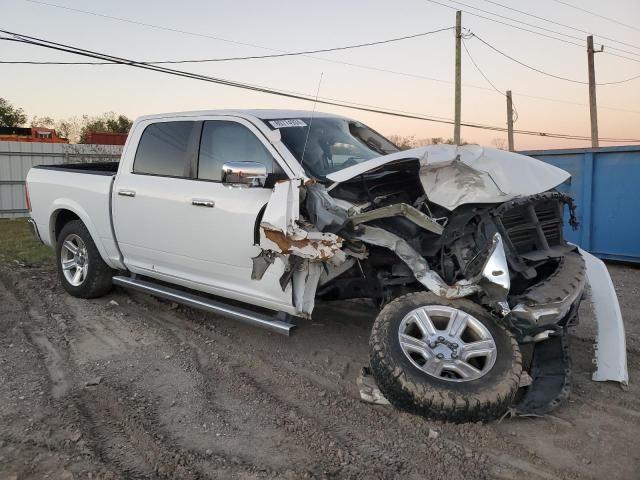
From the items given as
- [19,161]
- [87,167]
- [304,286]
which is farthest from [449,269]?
[19,161]

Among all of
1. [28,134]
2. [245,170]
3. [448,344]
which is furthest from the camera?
[28,134]

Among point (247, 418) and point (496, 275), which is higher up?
point (496, 275)

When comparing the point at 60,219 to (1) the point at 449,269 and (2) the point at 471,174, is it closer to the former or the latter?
(1) the point at 449,269

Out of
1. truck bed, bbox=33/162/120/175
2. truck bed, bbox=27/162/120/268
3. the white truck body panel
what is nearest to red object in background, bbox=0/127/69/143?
truck bed, bbox=33/162/120/175

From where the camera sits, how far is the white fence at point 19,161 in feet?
55.0

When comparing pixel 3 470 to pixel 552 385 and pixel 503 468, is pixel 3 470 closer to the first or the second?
pixel 503 468

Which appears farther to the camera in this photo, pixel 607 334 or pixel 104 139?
pixel 104 139

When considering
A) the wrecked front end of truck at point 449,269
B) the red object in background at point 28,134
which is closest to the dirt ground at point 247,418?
the wrecked front end of truck at point 449,269

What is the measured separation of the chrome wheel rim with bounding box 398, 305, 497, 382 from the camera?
3.35m

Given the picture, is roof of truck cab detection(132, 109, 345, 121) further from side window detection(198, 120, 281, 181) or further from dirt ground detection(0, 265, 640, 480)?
dirt ground detection(0, 265, 640, 480)

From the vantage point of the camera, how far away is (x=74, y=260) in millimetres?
6172

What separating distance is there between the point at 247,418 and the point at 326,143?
2293 mm

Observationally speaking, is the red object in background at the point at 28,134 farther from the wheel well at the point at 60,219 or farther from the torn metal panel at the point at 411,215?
the torn metal panel at the point at 411,215

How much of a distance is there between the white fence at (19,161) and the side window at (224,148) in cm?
1396
